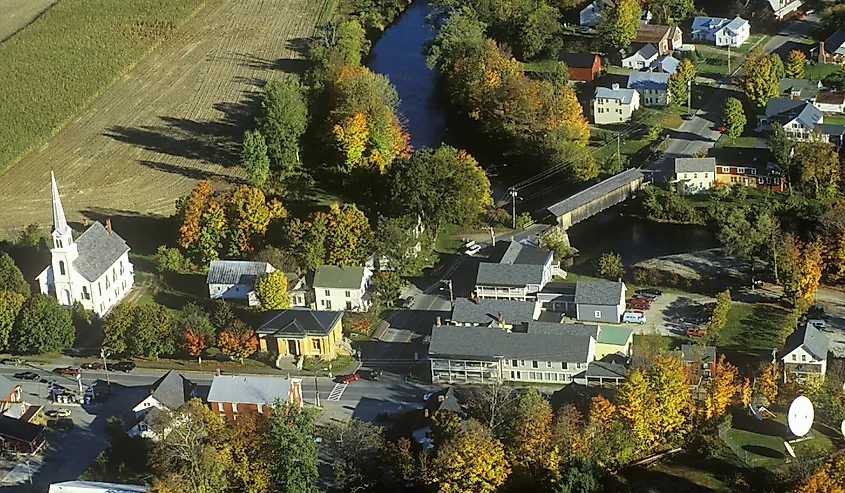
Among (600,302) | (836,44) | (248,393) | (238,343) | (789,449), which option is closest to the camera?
(789,449)

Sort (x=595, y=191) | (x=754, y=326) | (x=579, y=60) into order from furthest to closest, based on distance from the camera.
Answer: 1. (x=579, y=60)
2. (x=595, y=191)
3. (x=754, y=326)

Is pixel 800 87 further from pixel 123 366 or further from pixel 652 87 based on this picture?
pixel 123 366

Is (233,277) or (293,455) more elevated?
(233,277)

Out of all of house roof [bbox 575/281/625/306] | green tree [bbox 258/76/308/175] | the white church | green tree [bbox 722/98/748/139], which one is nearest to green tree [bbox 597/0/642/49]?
green tree [bbox 722/98/748/139]

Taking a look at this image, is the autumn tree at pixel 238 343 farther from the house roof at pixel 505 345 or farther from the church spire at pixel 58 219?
the church spire at pixel 58 219

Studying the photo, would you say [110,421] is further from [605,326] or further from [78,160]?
[78,160]

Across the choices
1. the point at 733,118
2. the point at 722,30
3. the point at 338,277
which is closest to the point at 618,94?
the point at 733,118

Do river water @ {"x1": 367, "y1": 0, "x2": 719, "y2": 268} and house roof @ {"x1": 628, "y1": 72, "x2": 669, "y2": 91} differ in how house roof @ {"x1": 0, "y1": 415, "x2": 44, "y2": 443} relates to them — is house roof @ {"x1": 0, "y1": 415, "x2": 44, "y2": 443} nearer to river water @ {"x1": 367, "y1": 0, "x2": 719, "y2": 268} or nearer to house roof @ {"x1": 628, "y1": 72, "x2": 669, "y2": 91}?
river water @ {"x1": 367, "y1": 0, "x2": 719, "y2": 268}

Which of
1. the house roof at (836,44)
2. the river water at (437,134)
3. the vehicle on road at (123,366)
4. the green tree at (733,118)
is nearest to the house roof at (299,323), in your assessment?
the vehicle on road at (123,366)
